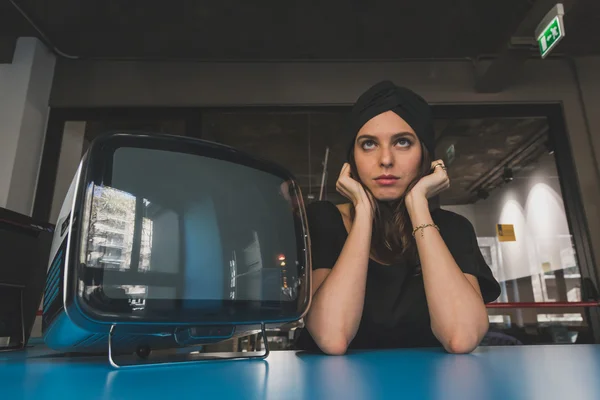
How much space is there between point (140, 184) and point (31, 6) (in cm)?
239

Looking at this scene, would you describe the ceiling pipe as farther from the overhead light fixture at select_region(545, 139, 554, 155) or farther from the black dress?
the black dress

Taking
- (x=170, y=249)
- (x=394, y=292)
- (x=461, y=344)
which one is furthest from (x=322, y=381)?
(x=394, y=292)

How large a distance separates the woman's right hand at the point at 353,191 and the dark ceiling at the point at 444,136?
177 cm

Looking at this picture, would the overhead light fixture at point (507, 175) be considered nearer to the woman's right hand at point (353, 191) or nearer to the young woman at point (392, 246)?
the young woman at point (392, 246)

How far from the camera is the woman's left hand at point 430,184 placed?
2.80ft

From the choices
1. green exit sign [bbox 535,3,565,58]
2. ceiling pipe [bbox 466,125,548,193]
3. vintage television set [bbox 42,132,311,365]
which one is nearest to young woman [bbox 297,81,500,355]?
vintage television set [bbox 42,132,311,365]

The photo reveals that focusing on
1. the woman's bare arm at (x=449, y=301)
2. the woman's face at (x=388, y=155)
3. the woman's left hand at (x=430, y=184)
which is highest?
the woman's face at (x=388, y=155)

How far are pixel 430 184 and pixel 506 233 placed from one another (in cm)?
226

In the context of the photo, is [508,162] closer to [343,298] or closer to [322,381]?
[343,298]

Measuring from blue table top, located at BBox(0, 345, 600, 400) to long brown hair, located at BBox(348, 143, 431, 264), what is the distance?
0.41 metres

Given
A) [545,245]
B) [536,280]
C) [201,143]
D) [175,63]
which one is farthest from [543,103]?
[201,143]

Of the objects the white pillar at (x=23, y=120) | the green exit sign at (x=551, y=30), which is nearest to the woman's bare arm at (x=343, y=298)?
the green exit sign at (x=551, y=30)

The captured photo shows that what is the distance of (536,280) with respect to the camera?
8.84 feet

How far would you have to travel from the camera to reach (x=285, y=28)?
2.42m
